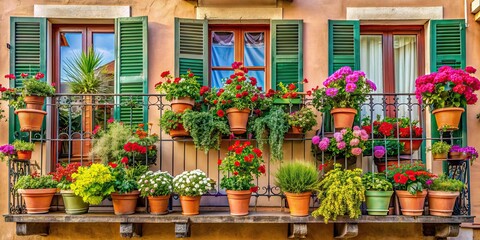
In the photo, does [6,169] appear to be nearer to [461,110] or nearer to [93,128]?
[93,128]

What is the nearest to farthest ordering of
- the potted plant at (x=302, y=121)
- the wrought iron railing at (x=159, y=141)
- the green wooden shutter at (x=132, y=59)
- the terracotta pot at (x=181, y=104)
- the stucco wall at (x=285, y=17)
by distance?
the potted plant at (x=302, y=121), the terracotta pot at (x=181, y=104), the wrought iron railing at (x=159, y=141), the stucco wall at (x=285, y=17), the green wooden shutter at (x=132, y=59)

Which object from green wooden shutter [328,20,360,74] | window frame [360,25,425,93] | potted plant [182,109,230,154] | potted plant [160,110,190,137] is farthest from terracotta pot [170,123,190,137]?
window frame [360,25,425,93]

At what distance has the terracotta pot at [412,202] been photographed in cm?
620

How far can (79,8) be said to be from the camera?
7195 mm

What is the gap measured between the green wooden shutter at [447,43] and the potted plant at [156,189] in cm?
410

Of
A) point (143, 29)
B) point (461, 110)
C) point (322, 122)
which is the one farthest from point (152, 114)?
point (461, 110)

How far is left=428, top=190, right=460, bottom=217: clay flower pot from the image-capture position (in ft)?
20.3

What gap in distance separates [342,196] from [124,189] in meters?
2.71

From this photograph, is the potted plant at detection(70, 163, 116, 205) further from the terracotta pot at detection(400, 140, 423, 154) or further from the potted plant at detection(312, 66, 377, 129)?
the terracotta pot at detection(400, 140, 423, 154)

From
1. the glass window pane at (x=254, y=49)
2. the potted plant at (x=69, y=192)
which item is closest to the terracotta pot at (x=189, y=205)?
the potted plant at (x=69, y=192)

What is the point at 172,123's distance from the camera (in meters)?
6.56

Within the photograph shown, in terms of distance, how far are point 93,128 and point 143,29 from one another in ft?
5.26

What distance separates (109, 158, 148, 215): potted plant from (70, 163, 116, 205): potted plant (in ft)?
0.33

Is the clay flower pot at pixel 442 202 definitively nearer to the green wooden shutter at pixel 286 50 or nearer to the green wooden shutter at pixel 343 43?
the green wooden shutter at pixel 343 43
